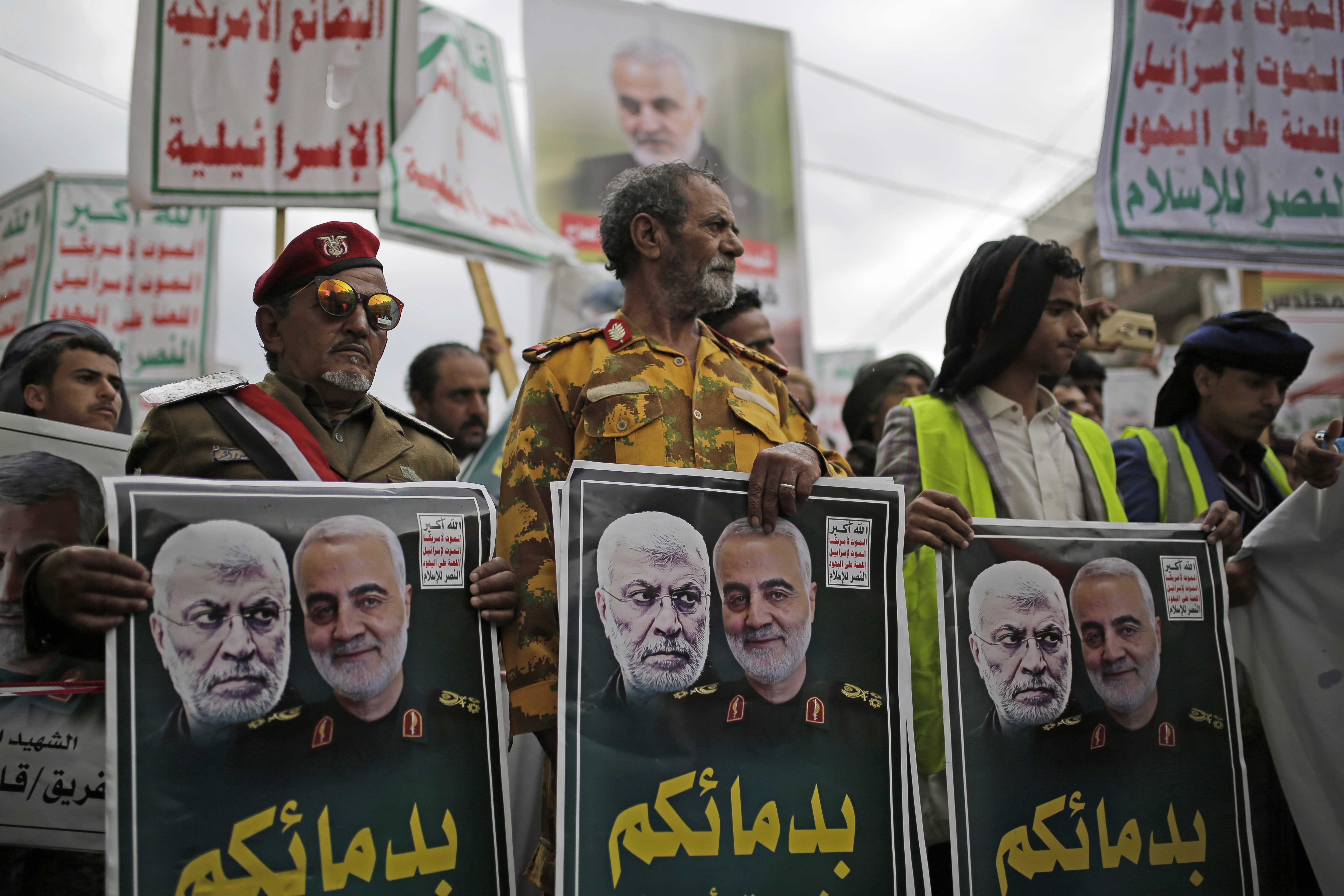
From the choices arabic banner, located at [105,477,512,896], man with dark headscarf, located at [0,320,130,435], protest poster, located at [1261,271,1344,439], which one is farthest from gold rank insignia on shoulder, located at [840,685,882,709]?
protest poster, located at [1261,271,1344,439]

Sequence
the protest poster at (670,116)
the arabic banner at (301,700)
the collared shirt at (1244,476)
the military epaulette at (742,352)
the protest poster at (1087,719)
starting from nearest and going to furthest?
the arabic banner at (301,700) < the protest poster at (1087,719) < the military epaulette at (742,352) < the collared shirt at (1244,476) < the protest poster at (670,116)

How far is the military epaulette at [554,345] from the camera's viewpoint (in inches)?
91.1

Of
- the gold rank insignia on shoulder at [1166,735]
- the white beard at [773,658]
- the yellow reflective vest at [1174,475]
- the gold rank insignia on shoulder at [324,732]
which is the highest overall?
the yellow reflective vest at [1174,475]

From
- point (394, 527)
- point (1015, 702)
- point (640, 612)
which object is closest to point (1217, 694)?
point (1015, 702)

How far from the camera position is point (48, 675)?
2289mm

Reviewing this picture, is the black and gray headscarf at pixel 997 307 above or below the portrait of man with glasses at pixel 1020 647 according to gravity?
above

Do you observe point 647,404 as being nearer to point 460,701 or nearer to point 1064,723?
point 460,701

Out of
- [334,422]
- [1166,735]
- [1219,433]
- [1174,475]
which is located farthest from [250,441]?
[1219,433]

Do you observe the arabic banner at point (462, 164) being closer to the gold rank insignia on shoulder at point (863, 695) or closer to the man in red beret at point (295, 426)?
the man in red beret at point (295, 426)

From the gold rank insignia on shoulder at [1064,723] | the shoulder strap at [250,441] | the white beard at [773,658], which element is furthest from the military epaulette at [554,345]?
the gold rank insignia on shoulder at [1064,723]

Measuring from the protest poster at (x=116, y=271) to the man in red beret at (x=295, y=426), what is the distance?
4.74 metres

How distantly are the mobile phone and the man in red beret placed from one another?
13.5 ft

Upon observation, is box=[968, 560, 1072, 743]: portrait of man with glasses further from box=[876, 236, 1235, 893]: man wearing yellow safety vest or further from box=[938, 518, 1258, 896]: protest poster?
box=[876, 236, 1235, 893]: man wearing yellow safety vest

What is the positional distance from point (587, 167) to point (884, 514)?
6.47m
